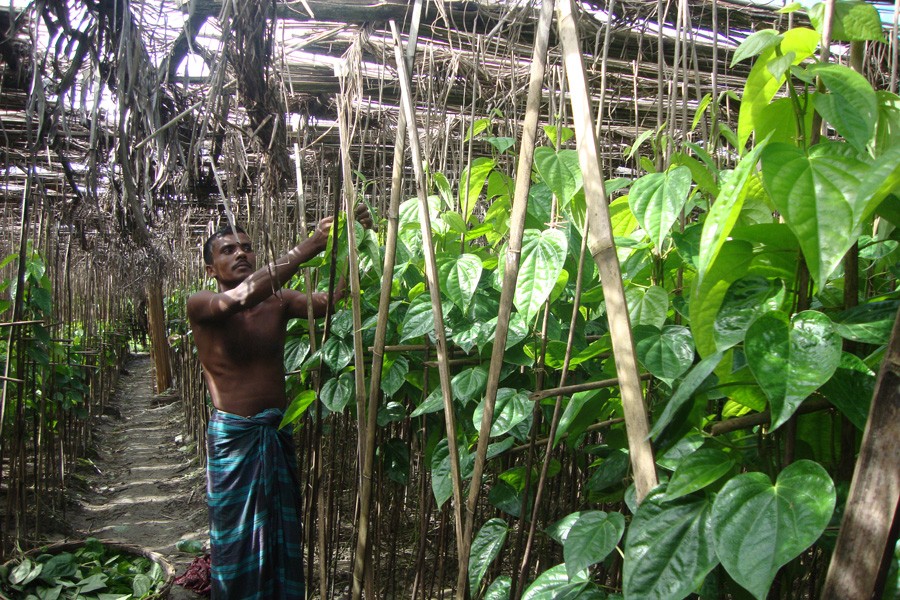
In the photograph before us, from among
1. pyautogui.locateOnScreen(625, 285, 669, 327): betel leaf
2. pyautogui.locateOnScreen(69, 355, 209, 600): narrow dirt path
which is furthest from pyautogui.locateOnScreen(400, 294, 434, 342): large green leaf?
pyautogui.locateOnScreen(69, 355, 209, 600): narrow dirt path

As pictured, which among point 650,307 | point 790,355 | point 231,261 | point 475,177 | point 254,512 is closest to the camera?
point 790,355

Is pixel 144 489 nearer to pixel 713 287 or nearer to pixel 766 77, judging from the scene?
→ pixel 713 287

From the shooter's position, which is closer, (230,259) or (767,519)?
(767,519)

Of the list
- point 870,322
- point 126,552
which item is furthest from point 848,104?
point 126,552

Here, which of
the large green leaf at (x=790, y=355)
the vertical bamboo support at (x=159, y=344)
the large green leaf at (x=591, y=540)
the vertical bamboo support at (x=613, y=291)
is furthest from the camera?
the vertical bamboo support at (x=159, y=344)

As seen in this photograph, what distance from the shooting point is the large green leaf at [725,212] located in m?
0.54

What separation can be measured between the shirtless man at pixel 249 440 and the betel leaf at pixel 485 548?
1.06 metres

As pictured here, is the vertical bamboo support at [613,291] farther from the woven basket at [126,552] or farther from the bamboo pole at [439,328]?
the woven basket at [126,552]

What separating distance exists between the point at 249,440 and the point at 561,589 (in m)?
1.60

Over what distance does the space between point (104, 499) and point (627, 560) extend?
4249 mm

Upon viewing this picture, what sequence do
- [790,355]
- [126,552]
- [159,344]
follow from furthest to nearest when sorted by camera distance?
[159,344]
[126,552]
[790,355]

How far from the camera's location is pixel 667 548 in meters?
0.63

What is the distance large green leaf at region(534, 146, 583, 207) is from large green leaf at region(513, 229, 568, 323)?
6 centimetres

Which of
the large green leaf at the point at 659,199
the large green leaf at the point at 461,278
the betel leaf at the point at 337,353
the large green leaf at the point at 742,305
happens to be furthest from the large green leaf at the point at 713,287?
the betel leaf at the point at 337,353
